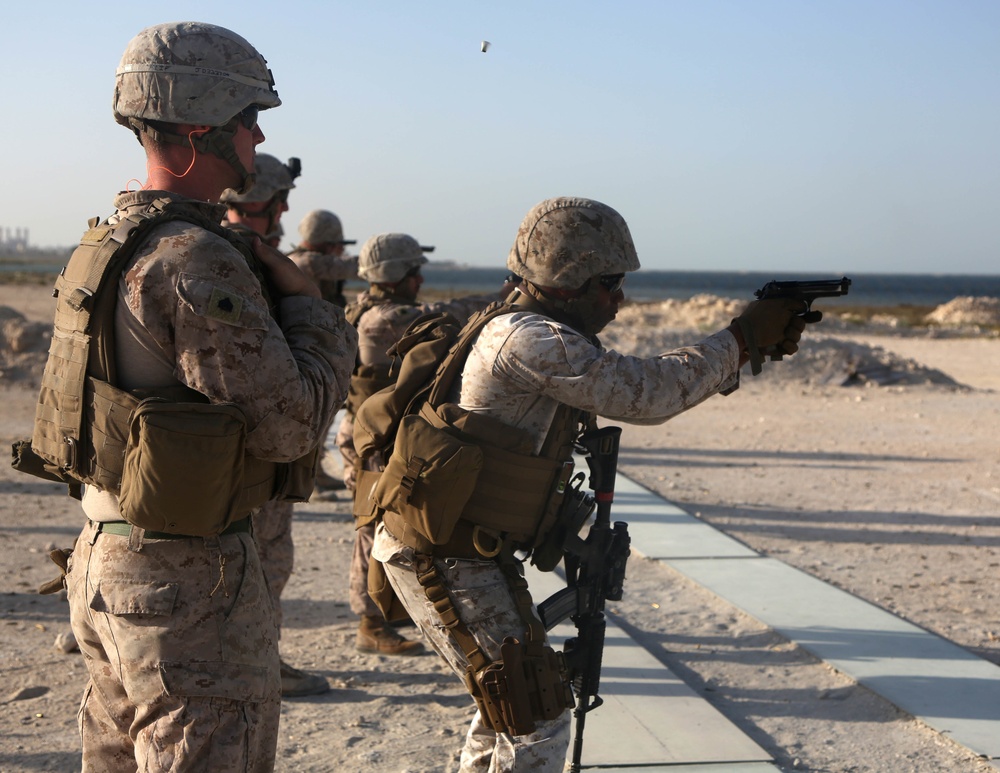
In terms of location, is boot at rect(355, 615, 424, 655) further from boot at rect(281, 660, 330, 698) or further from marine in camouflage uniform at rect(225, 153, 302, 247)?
marine in camouflage uniform at rect(225, 153, 302, 247)

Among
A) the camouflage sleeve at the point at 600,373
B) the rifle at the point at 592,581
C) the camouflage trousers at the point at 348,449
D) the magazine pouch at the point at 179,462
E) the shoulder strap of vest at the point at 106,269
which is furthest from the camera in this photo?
the camouflage trousers at the point at 348,449

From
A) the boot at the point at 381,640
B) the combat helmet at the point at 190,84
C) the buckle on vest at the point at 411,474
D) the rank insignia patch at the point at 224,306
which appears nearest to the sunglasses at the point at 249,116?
the combat helmet at the point at 190,84

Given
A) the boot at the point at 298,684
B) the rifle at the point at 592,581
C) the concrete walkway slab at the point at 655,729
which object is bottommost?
the boot at the point at 298,684

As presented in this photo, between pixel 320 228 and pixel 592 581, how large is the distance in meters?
3.99

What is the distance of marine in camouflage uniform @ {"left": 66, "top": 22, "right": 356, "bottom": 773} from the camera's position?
89.5 inches

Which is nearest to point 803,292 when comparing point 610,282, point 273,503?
point 610,282

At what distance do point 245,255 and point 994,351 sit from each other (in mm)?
24189

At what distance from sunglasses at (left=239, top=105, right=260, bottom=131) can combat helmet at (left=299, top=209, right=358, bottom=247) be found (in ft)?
14.0

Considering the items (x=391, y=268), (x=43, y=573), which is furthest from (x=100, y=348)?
(x=43, y=573)

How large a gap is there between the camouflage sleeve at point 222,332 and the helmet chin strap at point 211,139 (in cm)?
29

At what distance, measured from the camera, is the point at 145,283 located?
7.44ft

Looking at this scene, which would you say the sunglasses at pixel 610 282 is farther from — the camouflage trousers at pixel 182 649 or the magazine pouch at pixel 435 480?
the camouflage trousers at pixel 182 649

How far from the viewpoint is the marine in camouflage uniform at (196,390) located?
7.46ft

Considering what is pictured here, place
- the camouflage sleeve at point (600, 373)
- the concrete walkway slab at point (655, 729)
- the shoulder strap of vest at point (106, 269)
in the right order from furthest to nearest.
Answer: the concrete walkway slab at point (655, 729) → the camouflage sleeve at point (600, 373) → the shoulder strap of vest at point (106, 269)
